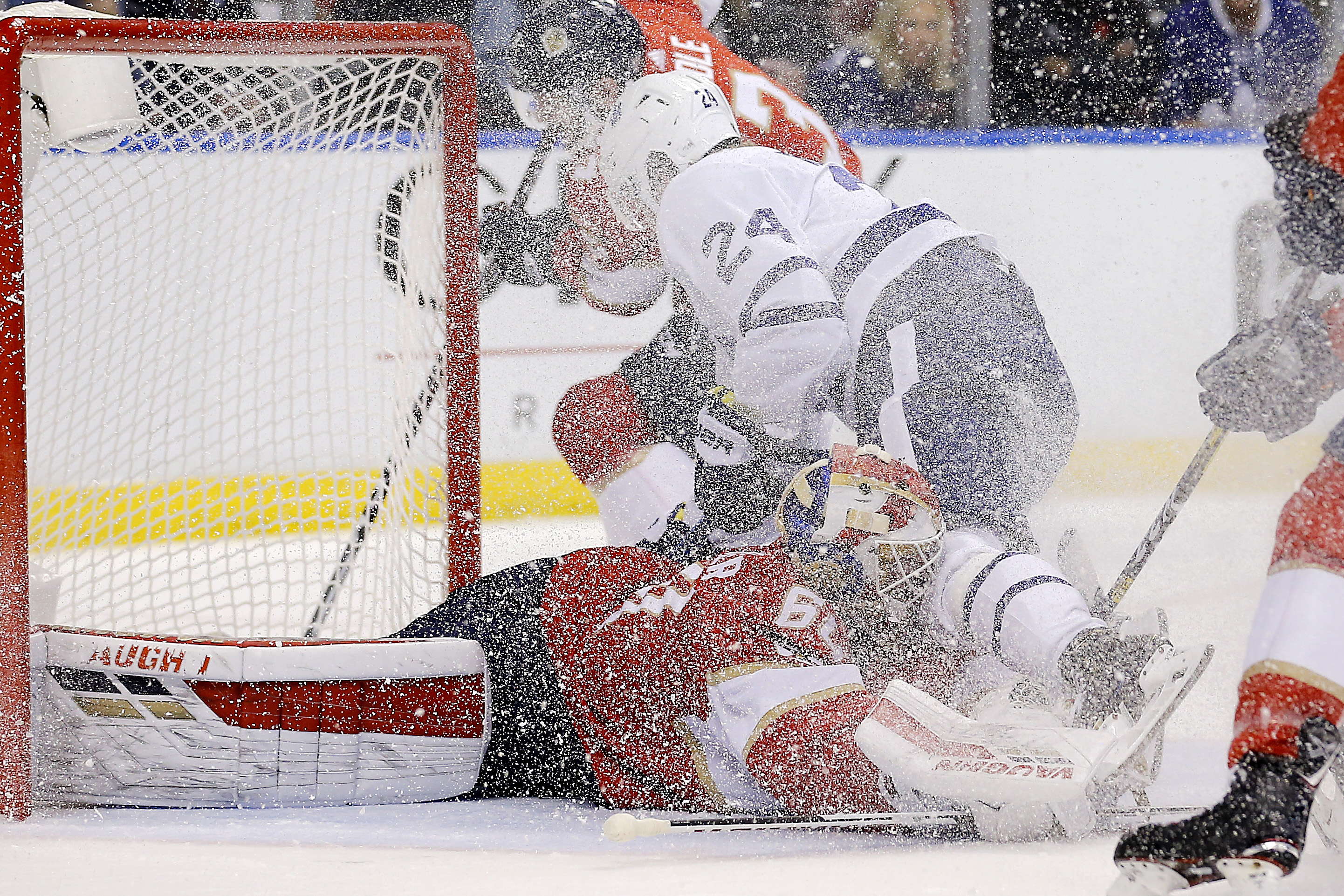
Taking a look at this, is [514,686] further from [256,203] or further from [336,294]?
[256,203]

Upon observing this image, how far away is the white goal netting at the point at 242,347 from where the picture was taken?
2.22m

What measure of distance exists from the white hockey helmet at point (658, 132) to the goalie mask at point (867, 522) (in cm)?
62

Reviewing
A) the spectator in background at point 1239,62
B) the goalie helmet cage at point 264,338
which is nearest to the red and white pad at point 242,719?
the goalie helmet cage at point 264,338

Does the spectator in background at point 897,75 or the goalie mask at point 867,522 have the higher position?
the spectator in background at point 897,75

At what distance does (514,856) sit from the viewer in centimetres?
151

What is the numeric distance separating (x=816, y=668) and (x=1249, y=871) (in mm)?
582

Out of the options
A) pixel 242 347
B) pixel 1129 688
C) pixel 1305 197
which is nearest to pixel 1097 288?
pixel 242 347

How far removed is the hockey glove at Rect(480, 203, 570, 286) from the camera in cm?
257

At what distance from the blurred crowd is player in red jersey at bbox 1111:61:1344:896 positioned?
9.31 feet

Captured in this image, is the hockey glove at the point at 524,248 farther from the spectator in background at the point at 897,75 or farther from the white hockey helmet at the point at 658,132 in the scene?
the spectator in background at the point at 897,75

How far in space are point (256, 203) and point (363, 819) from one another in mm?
1130

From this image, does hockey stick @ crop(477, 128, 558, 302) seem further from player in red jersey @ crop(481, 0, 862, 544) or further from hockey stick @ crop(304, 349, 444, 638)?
hockey stick @ crop(304, 349, 444, 638)

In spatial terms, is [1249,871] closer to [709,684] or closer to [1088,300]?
[709,684]

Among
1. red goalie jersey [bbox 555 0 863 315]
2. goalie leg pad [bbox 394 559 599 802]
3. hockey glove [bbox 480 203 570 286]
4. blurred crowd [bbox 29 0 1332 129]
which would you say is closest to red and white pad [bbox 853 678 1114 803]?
goalie leg pad [bbox 394 559 599 802]
